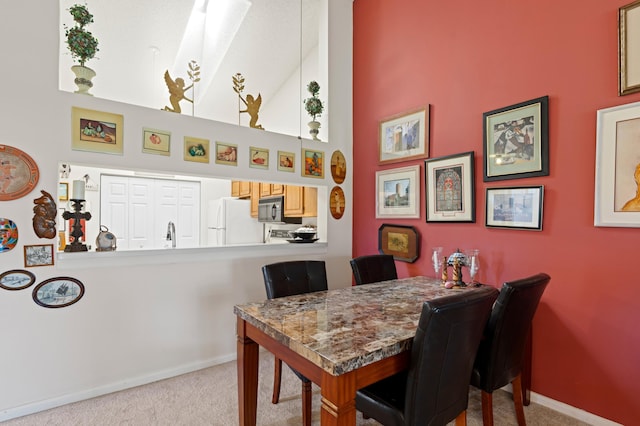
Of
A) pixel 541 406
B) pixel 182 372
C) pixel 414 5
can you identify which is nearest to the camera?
pixel 541 406

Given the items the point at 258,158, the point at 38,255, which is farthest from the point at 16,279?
the point at 258,158

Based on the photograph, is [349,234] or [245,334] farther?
[349,234]

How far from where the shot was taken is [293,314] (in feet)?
5.35

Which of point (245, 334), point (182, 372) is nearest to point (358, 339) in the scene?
point (245, 334)

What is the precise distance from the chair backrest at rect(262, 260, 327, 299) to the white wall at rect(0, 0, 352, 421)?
797mm

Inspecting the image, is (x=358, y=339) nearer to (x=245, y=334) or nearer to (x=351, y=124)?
(x=245, y=334)

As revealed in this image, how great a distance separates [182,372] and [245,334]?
1.30m

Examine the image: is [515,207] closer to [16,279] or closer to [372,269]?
[372,269]

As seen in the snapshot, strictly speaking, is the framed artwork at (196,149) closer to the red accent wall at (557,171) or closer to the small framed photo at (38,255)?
the small framed photo at (38,255)

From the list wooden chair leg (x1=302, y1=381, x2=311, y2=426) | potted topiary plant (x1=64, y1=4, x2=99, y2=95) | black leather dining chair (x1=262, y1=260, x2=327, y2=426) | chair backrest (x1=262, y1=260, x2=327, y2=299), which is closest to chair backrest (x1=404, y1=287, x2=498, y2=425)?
wooden chair leg (x1=302, y1=381, x2=311, y2=426)

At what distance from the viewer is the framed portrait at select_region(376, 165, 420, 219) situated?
9.93 feet

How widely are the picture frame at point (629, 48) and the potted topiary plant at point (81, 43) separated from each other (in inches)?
128

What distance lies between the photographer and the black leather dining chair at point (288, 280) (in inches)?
81.7

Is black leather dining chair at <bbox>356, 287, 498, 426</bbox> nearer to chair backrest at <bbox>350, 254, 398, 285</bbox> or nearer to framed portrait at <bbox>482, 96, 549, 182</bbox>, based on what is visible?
chair backrest at <bbox>350, 254, 398, 285</bbox>
